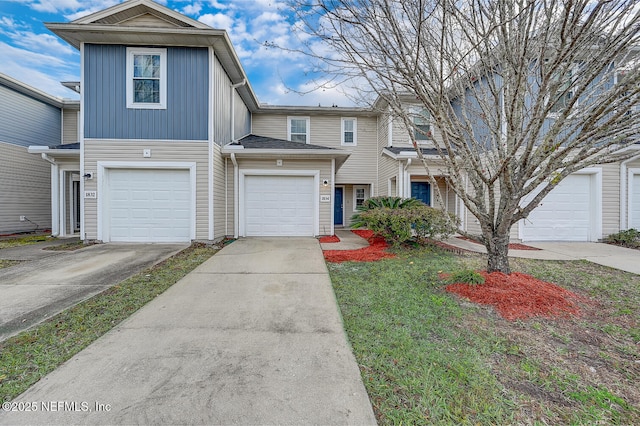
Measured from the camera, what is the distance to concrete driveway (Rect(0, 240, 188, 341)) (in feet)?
10.7

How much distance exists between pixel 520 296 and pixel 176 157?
8066mm

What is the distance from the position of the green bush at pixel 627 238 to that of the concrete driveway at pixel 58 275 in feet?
40.8

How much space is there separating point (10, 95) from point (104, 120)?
6316 millimetres

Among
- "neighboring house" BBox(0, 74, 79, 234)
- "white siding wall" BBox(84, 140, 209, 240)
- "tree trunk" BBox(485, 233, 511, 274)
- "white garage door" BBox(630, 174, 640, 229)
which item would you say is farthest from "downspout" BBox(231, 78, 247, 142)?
"white garage door" BBox(630, 174, 640, 229)

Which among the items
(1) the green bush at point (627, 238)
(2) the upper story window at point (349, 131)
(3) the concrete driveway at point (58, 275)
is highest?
(2) the upper story window at point (349, 131)

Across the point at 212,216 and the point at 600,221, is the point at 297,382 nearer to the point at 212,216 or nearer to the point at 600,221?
the point at 212,216

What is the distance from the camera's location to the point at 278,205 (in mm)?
9117

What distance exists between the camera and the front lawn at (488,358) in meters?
1.80

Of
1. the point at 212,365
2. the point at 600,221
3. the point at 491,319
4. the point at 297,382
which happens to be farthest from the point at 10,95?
the point at 600,221

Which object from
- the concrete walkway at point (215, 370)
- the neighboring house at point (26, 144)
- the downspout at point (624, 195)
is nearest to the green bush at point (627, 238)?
the downspout at point (624, 195)

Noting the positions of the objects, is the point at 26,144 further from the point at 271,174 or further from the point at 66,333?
the point at 66,333

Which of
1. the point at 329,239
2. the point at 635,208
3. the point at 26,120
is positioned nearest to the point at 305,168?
the point at 329,239

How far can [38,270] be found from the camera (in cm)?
493

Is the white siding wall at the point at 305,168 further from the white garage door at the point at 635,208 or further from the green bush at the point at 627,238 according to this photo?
the white garage door at the point at 635,208
